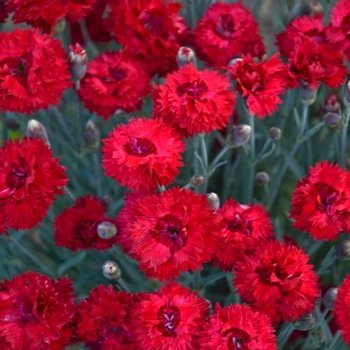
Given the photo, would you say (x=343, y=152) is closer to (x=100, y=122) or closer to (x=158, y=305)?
(x=158, y=305)

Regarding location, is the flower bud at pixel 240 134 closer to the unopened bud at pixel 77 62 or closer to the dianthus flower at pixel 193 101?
the dianthus flower at pixel 193 101

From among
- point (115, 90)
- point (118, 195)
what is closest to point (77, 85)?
point (115, 90)

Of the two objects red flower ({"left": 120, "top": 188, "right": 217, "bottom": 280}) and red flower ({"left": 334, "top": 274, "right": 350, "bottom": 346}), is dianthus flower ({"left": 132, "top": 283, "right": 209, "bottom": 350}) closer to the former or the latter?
red flower ({"left": 120, "top": 188, "right": 217, "bottom": 280})

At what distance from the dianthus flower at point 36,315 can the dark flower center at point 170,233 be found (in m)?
0.15

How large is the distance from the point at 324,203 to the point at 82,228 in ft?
1.13

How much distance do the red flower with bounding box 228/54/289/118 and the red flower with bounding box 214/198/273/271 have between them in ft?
0.45

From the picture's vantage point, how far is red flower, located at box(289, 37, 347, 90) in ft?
2.38

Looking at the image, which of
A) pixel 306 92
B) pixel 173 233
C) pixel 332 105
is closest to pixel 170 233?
pixel 173 233

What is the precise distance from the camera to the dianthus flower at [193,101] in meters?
0.65

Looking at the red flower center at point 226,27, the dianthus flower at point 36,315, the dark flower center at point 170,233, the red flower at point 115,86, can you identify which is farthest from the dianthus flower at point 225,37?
the dianthus flower at point 36,315

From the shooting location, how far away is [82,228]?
730 mm

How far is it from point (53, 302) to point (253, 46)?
49 centimetres

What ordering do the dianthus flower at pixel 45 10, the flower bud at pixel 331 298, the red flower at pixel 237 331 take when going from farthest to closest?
the dianthus flower at pixel 45 10 → the flower bud at pixel 331 298 → the red flower at pixel 237 331

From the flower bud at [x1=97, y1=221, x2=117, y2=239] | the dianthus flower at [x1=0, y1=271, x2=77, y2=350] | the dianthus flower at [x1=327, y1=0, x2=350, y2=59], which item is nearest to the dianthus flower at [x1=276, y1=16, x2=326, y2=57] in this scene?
the dianthus flower at [x1=327, y1=0, x2=350, y2=59]
